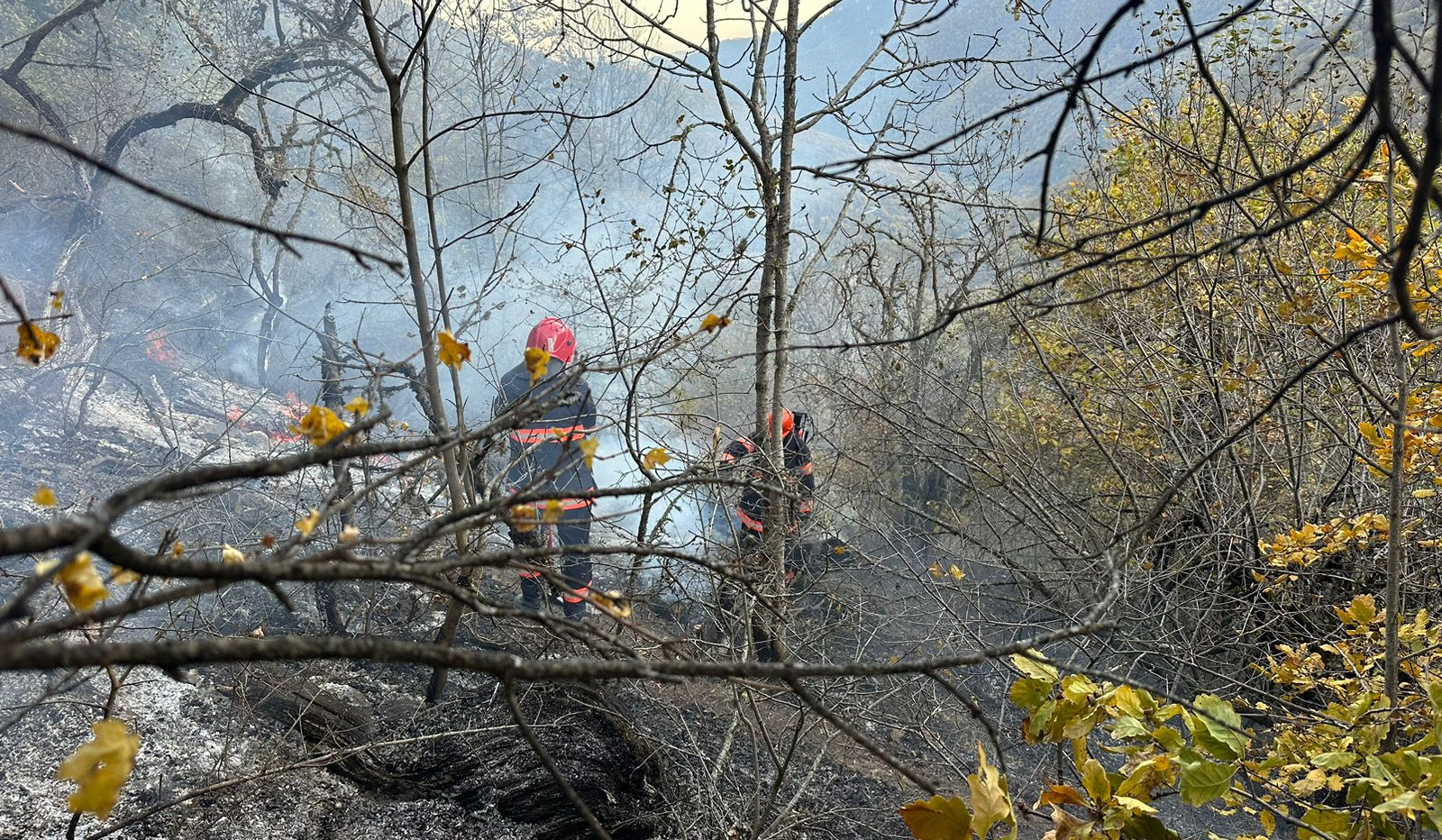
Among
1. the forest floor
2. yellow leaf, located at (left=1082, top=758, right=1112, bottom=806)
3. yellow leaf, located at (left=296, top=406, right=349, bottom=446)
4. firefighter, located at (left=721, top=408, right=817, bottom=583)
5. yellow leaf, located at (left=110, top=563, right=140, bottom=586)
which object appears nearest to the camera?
yellow leaf, located at (left=110, top=563, right=140, bottom=586)

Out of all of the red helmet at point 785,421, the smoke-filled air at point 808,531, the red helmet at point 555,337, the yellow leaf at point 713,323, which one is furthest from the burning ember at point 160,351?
the yellow leaf at point 713,323

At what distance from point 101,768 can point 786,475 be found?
11.2ft

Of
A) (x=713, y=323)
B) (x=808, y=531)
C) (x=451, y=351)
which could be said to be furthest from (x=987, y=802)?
(x=808, y=531)

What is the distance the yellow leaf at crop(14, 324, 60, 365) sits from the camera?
110 centimetres

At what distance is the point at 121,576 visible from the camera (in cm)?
94

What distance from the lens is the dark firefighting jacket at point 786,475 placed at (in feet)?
13.9

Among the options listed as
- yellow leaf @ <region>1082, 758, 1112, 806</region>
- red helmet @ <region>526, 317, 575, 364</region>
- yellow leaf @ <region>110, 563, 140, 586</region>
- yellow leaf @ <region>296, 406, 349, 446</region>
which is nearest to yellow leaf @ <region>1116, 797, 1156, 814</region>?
yellow leaf @ <region>1082, 758, 1112, 806</region>

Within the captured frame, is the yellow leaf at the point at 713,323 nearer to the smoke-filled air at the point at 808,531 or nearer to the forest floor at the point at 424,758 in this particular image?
the smoke-filled air at the point at 808,531

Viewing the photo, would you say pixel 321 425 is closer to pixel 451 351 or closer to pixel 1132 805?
pixel 451 351

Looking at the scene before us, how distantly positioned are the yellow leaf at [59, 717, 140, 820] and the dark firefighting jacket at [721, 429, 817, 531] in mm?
2914

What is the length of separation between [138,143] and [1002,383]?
45.1 ft

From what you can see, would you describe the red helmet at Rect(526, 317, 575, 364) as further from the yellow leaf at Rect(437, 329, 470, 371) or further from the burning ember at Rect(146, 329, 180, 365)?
the burning ember at Rect(146, 329, 180, 365)

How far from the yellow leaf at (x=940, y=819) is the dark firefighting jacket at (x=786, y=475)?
2407 millimetres

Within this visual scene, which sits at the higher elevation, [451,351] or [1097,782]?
[451,351]
